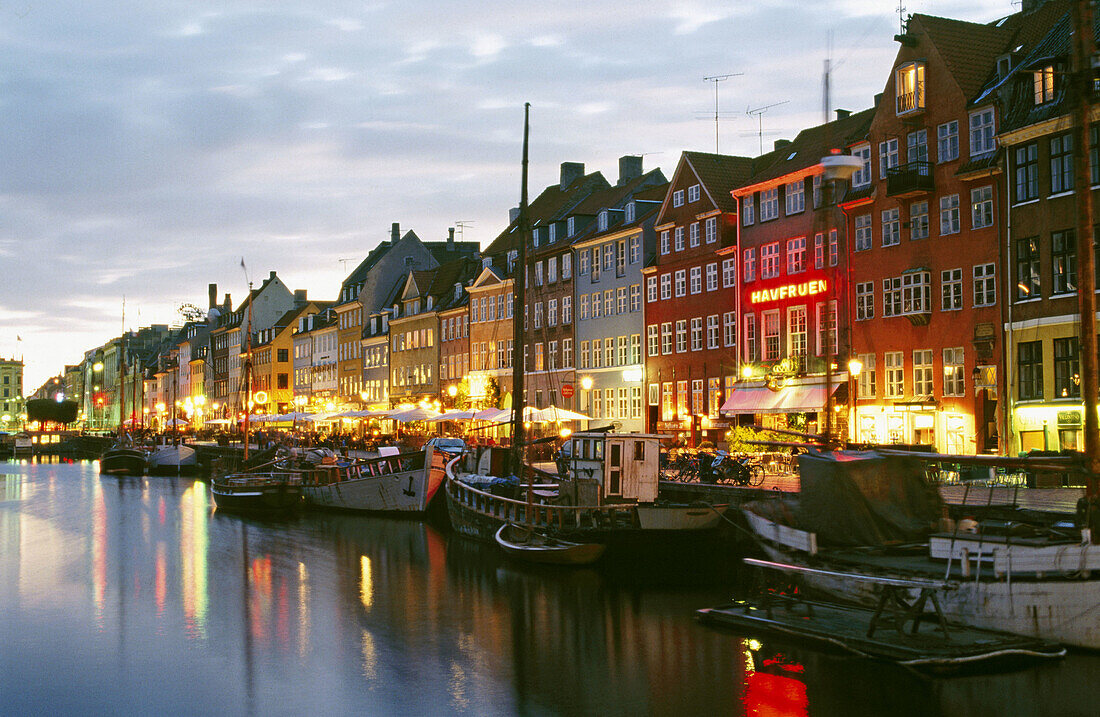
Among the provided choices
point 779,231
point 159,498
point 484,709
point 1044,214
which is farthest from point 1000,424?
point 159,498

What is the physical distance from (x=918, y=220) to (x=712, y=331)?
13.9 meters

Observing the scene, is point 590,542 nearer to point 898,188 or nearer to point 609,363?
point 898,188

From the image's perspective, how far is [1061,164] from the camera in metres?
36.4

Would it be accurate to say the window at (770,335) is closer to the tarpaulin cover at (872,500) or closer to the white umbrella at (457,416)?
the white umbrella at (457,416)

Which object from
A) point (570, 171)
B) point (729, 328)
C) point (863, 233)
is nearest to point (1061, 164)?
point (863, 233)

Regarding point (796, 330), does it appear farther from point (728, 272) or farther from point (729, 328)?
point (728, 272)

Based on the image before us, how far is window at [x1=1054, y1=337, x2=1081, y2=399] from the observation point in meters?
35.5

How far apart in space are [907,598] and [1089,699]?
3741mm

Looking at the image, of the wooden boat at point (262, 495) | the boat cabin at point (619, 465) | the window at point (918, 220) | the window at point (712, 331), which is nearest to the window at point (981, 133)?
the window at point (918, 220)

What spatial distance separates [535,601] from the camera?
24812mm

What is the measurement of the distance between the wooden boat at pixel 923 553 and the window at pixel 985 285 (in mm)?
18212

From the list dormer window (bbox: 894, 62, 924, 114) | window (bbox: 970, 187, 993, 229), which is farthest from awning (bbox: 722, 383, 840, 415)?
dormer window (bbox: 894, 62, 924, 114)

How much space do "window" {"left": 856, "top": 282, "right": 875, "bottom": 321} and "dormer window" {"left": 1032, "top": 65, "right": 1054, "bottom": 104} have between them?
978 centimetres

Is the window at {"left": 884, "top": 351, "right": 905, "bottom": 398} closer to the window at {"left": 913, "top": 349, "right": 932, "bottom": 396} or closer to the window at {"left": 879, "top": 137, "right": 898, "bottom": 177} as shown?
the window at {"left": 913, "top": 349, "right": 932, "bottom": 396}
